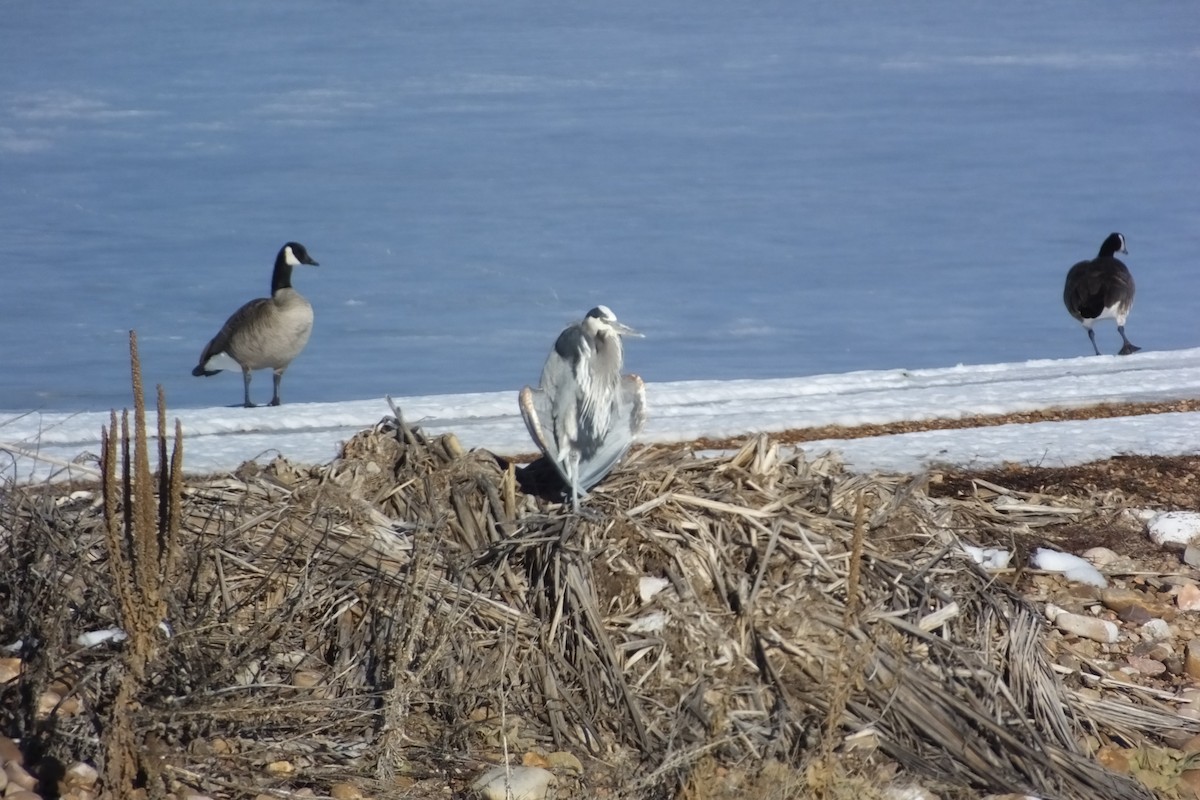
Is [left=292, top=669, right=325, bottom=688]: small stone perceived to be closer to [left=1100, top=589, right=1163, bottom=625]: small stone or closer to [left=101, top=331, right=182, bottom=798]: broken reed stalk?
[left=101, top=331, right=182, bottom=798]: broken reed stalk

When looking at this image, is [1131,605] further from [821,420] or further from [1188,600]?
[821,420]

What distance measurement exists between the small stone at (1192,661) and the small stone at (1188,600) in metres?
0.22

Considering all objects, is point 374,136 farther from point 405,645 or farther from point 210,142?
point 405,645

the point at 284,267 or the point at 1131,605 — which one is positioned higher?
the point at 284,267

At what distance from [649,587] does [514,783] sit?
0.80m

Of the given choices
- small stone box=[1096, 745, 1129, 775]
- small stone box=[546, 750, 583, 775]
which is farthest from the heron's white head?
small stone box=[1096, 745, 1129, 775]

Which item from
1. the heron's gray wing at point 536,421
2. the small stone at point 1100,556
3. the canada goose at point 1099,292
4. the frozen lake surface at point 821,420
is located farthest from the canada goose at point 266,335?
the canada goose at point 1099,292

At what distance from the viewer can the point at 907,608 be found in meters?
4.17

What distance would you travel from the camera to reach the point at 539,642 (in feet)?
13.2

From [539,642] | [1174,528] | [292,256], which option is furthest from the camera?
[292,256]

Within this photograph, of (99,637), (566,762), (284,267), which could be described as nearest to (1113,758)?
(566,762)

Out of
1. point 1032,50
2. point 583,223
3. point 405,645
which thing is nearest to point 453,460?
point 405,645

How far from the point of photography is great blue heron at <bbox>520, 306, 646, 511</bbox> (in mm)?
4355

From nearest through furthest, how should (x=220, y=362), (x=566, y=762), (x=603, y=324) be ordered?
(x=566, y=762) < (x=603, y=324) < (x=220, y=362)
